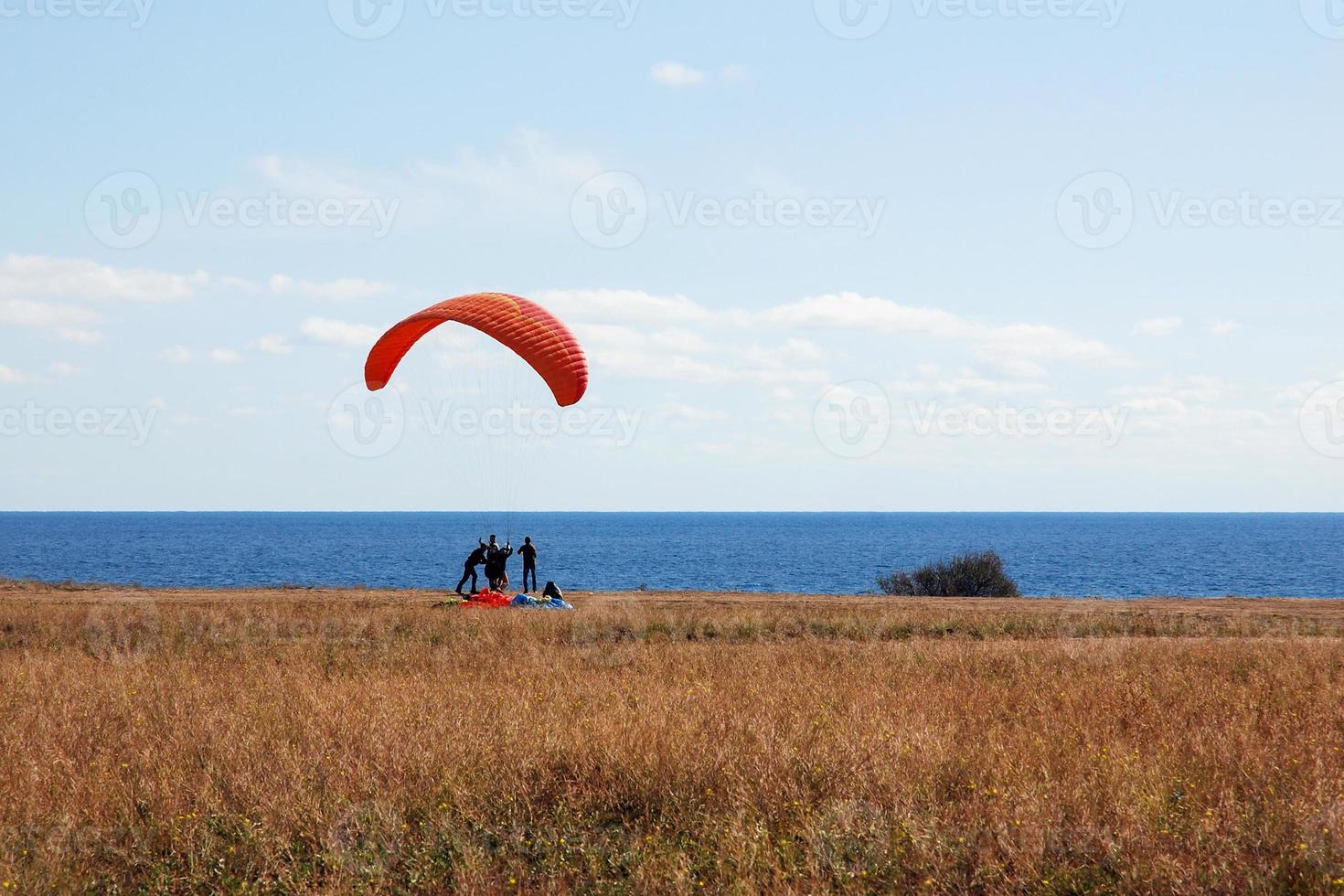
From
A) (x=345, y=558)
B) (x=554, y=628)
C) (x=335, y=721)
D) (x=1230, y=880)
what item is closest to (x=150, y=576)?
(x=345, y=558)

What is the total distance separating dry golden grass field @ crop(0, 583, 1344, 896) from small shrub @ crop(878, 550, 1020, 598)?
26.1 metres

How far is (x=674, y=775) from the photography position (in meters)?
7.55

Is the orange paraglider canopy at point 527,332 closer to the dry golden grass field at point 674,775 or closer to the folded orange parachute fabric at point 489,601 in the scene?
the folded orange parachute fabric at point 489,601

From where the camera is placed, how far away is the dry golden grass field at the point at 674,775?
623 cm

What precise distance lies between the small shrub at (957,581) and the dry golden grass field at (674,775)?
26149 mm

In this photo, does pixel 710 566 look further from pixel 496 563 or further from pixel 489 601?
pixel 489 601

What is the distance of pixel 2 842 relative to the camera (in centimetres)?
662

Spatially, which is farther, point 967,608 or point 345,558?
point 345,558

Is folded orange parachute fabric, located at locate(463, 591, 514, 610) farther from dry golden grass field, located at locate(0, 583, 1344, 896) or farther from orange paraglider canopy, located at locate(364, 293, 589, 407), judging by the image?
dry golden grass field, located at locate(0, 583, 1344, 896)

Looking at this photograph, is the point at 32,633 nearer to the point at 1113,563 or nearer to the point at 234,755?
the point at 234,755

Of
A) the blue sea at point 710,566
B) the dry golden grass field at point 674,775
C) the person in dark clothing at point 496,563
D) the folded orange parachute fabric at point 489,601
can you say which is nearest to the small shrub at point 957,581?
the blue sea at point 710,566

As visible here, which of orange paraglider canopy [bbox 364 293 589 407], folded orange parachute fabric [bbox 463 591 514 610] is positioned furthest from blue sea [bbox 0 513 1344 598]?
orange paraglider canopy [bbox 364 293 589 407]

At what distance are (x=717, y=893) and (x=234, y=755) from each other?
4.34m

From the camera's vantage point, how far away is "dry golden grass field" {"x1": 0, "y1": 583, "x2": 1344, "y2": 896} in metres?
6.23
